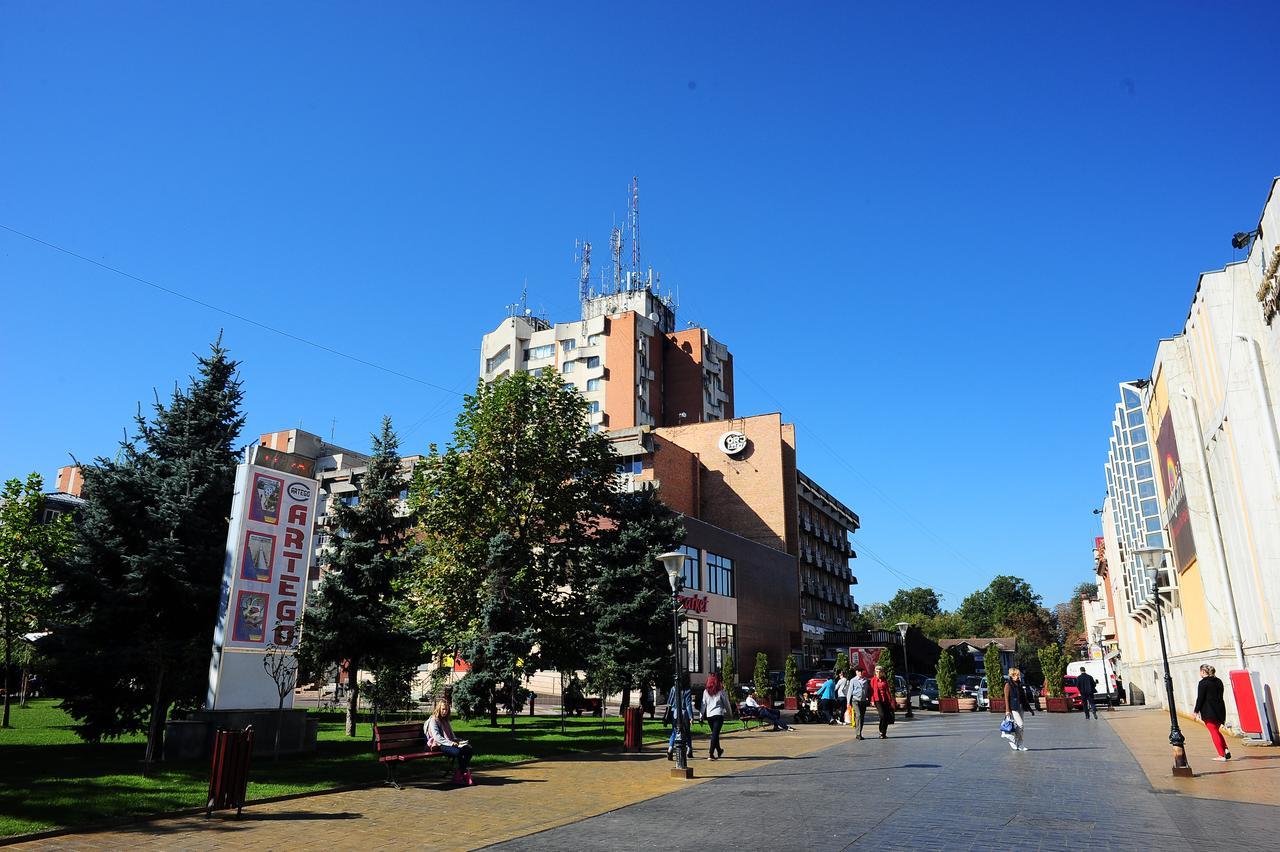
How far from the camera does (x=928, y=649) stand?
77.3 metres

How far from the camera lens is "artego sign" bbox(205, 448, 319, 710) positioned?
15.4 m

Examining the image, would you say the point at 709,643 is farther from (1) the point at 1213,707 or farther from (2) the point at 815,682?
(1) the point at 1213,707

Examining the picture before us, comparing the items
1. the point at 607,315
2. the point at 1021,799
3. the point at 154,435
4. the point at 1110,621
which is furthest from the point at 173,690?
the point at 1110,621

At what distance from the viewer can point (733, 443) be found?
6575 cm

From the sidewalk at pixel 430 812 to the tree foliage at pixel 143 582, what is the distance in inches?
244

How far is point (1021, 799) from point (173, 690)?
15.4 meters

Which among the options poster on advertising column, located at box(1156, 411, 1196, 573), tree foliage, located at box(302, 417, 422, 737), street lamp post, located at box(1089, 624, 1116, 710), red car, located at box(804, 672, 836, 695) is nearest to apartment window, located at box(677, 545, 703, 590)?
red car, located at box(804, 672, 836, 695)

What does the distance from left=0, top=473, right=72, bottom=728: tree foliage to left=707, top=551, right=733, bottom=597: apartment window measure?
114 feet

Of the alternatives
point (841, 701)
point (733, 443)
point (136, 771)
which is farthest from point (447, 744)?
point (733, 443)

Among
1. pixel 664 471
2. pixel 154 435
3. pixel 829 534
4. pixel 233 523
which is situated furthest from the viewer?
pixel 829 534

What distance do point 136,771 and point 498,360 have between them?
74317mm

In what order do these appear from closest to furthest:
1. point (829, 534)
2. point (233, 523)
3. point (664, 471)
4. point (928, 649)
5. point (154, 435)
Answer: point (233, 523) < point (154, 435) < point (664, 471) < point (928, 649) < point (829, 534)

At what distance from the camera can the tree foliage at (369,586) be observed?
2252 cm

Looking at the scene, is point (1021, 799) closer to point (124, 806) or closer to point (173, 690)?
point (124, 806)
